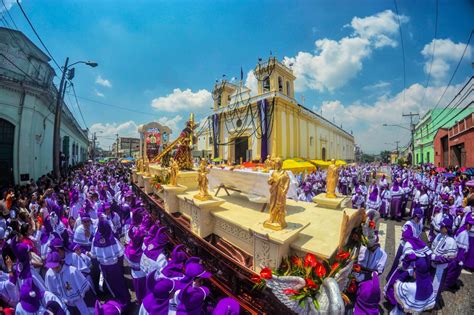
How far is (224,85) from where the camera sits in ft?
88.1

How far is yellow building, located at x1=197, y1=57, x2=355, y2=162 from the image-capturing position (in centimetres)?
2184

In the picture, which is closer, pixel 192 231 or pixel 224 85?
pixel 192 231

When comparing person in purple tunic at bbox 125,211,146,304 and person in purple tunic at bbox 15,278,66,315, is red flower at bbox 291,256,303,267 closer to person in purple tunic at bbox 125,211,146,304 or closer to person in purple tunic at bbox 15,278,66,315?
person in purple tunic at bbox 125,211,146,304

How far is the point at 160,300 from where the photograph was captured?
2.40 metres

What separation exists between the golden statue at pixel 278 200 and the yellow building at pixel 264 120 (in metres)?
15.7

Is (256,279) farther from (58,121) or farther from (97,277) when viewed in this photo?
(58,121)

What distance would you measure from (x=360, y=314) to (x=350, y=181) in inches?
639

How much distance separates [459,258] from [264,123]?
18.4 m

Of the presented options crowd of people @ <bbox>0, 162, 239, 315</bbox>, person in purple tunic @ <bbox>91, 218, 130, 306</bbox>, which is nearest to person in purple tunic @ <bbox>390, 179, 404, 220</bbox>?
crowd of people @ <bbox>0, 162, 239, 315</bbox>

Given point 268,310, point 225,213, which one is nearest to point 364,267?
point 268,310

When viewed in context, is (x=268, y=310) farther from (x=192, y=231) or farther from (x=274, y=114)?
(x=274, y=114)

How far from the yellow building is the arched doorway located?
1746 centimetres

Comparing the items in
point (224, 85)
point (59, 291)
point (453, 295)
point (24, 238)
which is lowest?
point (453, 295)

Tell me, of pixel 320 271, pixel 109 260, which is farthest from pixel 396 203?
pixel 109 260
